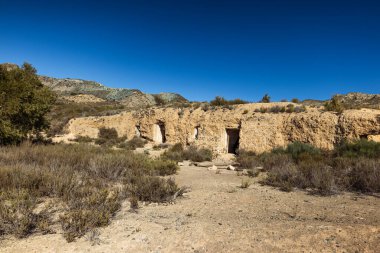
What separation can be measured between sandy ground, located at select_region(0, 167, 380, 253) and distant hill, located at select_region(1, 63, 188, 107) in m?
30.3

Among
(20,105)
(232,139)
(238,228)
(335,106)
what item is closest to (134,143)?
(232,139)

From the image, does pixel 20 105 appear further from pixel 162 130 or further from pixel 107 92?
pixel 107 92

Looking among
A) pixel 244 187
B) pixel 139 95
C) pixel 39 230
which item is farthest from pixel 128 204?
pixel 139 95

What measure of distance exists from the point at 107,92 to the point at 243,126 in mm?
47928

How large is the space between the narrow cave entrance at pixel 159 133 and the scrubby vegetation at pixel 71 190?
40.2ft

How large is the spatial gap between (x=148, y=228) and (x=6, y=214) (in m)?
2.08

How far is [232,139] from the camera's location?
18.5 metres

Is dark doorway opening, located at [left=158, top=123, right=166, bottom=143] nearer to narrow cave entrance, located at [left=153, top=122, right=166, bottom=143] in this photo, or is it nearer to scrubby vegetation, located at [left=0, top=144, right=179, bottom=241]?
narrow cave entrance, located at [left=153, top=122, right=166, bottom=143]

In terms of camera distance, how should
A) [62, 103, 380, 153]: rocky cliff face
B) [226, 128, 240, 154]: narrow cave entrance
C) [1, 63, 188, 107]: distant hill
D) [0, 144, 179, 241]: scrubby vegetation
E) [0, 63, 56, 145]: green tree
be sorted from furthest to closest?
[1, 63, 188, 107]: distant hill, [226, 128, 240, 154]: narrow cave entrance, [62, 103, 380, 153]: rocky cliff face, [0, 63, 56, 145]: green tree, [0, 144, 179, 241]: scrubby vegetation

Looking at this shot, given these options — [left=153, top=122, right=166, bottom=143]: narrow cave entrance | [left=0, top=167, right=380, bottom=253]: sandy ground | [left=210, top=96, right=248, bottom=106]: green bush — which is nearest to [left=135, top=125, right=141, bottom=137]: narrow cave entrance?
[left=153, top=122, right=166, bottom=143]: narrow cave entrance

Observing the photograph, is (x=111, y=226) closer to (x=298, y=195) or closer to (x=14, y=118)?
(x=298, y=195)

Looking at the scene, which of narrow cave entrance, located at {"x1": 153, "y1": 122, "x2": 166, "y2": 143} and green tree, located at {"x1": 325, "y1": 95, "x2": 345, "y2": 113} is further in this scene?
narrow cave entrance, located at {"x1": 153, "y1": 122, "x2": 166, "y2": 143}

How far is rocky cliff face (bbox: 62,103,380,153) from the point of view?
13554 mm

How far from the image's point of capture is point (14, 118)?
11.5 meters
